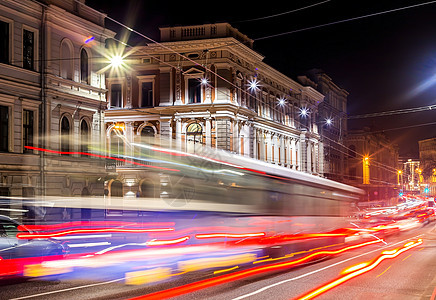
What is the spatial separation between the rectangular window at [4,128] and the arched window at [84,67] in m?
5.77

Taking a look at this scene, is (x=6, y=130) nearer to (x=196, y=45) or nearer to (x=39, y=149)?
(x=39, y=149)

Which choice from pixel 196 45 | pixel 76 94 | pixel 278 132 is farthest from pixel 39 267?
pixel 278 132

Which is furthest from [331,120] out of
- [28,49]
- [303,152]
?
[28,49]

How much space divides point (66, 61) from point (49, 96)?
8.54 feet

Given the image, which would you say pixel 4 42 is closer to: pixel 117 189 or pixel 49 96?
pixel 49 96

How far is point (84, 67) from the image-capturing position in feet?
100

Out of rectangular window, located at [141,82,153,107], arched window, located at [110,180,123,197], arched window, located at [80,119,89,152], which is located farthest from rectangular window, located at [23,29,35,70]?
rectangular window, located at [141,82,153,107]

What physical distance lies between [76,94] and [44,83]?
2.50m

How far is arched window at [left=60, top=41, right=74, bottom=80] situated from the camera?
93.9ft

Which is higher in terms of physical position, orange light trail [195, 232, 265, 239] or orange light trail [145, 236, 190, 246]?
orange light trail [195, 232, 265, 239]

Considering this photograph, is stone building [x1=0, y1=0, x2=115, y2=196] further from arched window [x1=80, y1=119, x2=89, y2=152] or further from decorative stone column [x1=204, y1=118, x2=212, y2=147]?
decorative stone column [x1=204, y1=118, x2=212, y2=147]

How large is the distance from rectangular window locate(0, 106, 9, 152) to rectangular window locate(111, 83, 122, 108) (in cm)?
2018

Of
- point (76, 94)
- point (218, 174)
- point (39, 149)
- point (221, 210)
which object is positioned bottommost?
point (221, 210)

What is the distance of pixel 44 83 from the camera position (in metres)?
27.1
